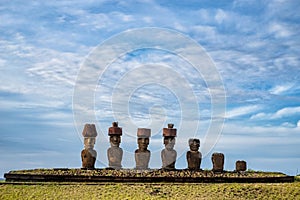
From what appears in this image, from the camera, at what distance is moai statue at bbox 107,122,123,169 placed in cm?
2350

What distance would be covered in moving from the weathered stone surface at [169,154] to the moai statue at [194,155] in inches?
27.1

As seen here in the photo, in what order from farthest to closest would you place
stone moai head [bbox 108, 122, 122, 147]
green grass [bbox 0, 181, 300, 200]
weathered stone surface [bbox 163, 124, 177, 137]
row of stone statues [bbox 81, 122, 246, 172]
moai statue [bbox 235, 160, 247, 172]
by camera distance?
moai statue [bbox 235, 160, 247, 172] → stone moai head [bbox 108, 122, 122, 147] → weathered stone surface [bbox 163, 124, 177, 137] → row of stone statues [bbox 81, 122, 246, 172] → green grass [bbox 0, 181, 300, 200]

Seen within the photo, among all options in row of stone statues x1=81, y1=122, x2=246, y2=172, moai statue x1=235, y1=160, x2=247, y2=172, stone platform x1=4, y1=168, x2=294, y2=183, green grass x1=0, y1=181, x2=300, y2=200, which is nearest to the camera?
green grass x1=0, y1=181, x2=300, y2=200

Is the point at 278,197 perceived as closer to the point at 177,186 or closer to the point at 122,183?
the point at 177,186

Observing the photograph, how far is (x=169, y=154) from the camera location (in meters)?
23.4

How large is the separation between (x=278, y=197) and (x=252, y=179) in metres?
2.86

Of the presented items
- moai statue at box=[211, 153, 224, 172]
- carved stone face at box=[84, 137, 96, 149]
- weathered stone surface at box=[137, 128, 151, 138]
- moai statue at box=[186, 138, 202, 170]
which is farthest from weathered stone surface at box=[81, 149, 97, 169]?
moai statue at box=[211, 153, 224, 172]

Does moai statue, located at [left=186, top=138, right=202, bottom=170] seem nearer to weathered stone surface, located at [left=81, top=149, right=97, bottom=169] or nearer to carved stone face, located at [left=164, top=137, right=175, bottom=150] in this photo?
carved stone face, located at [left=164, top=137, right=175, bottom=150]

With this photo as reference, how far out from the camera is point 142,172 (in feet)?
70.5

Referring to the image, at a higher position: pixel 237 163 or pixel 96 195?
pixel 237 163

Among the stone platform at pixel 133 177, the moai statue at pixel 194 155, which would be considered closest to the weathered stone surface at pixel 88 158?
the stone platform at pixel 133 177

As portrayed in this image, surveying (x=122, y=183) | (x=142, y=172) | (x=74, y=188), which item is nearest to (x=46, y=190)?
(x=74, y=188)

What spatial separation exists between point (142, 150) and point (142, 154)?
0.21m

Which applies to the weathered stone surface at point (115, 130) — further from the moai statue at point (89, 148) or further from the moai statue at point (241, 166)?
the moai statue at point (241, 166)
